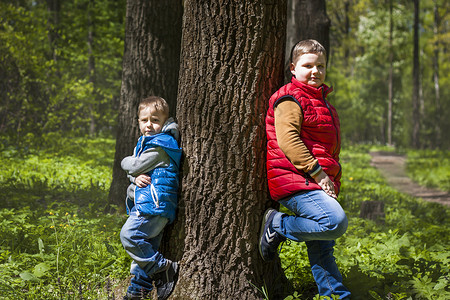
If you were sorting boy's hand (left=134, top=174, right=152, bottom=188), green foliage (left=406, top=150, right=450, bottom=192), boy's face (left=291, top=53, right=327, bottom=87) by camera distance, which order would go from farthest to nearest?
green foliage (left=406, top=150, right=450, bottom=192), boy's hand (left=134, top=174, right=152, bottom=188), boy's face (left=291, top=53, right=327, bottom=87)

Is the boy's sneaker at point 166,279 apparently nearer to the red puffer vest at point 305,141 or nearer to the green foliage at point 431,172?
the red puffer vest at point 305,141

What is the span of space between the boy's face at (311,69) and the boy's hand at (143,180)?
4.31 feet

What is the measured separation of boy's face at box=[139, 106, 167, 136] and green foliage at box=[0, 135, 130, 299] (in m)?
1.17

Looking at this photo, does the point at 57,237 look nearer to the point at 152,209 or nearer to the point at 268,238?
the point at 152,209

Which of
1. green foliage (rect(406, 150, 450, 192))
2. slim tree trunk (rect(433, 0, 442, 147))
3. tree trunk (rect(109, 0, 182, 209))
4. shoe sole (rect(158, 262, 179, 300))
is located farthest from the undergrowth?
slim tree trunk (rect(433, 0, 442, 147))

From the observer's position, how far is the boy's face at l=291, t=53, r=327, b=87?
2.94m

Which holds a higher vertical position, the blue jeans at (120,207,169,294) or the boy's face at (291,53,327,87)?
the boy's face at (291,53,327,87)

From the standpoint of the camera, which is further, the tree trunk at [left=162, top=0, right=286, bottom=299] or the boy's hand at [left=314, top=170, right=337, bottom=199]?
the tree trunk at [left=162, top=0, right=286, bottom=299]

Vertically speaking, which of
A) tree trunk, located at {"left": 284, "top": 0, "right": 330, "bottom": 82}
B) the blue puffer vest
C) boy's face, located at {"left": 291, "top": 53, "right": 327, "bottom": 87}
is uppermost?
tree trunk, located at {"left": 284, "top": 0, "right": 330, "bottom": 82}

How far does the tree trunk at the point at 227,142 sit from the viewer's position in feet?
9.77

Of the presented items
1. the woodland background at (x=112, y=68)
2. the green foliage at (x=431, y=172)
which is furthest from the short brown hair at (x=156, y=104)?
the green foliage at (x=431, y=172)

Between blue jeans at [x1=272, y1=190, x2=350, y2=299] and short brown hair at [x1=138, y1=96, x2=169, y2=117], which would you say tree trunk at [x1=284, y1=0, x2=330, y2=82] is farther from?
blue jeans at [x1=272, y1=190, x2=350, y2=299]

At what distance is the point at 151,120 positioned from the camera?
320cm

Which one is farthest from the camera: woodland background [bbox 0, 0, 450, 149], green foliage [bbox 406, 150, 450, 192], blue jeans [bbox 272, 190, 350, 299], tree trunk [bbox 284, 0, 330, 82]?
A: green foliage [bbox 406, 150, 450, 192]
